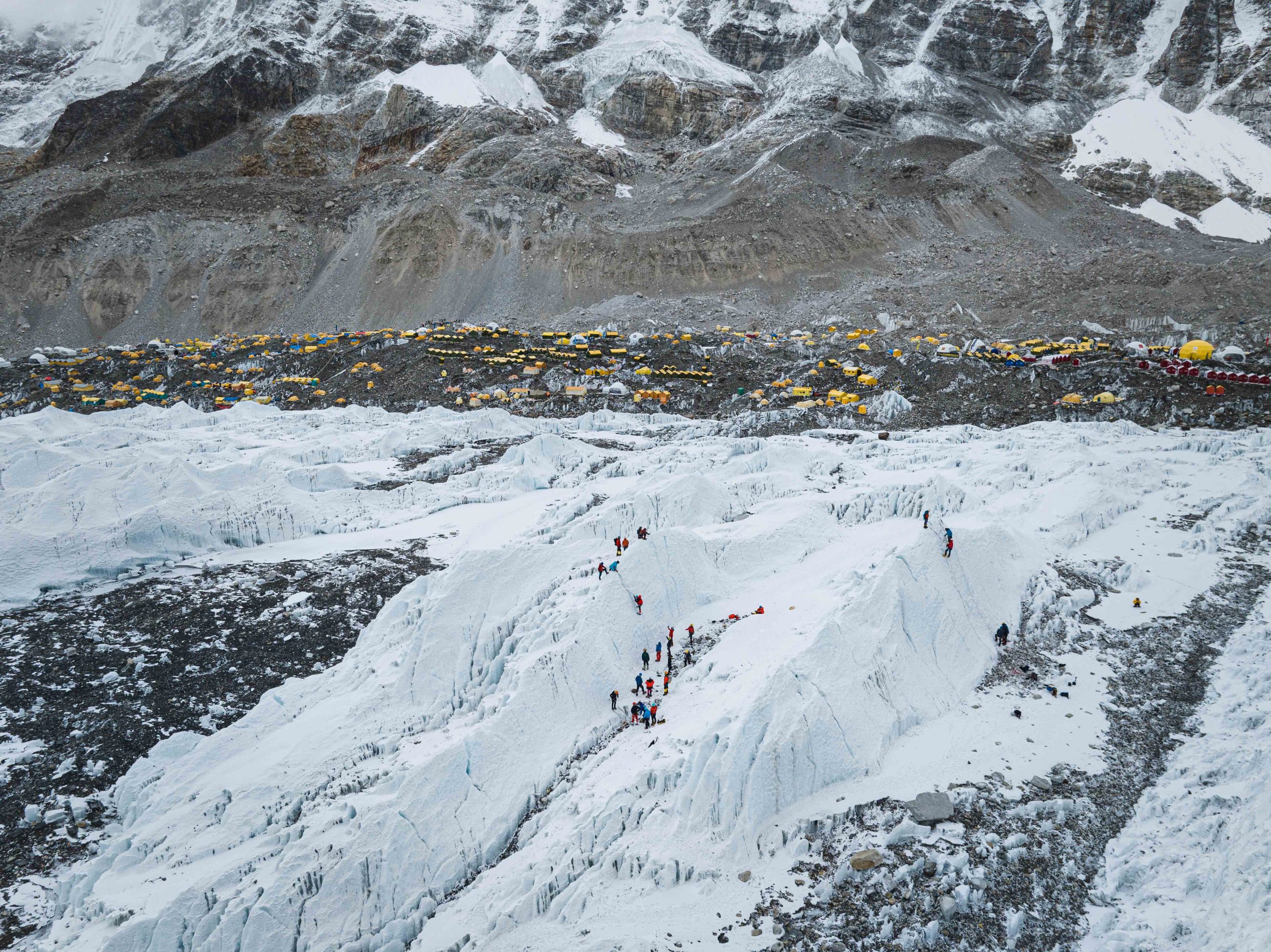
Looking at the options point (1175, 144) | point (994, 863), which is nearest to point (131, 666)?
point (994, 863)

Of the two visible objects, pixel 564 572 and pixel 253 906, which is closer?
pixel 253 906

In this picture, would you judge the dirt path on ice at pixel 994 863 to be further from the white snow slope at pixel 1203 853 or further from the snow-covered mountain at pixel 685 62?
the snow-covered mountain at pixel 685 62

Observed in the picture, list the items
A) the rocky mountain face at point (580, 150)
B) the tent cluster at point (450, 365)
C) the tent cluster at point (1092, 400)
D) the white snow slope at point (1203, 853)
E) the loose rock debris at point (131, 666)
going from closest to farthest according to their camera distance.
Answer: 1. the white snow slope at point (1203, 853)
2. the loose rock debris at point (131, 666)
3. the tent cluster at point (1092, 400)
4. the tent cluster at point (450, 365)
5. the rocky mountain face at point (580, 150)

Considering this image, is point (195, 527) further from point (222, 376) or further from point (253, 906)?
point (222, 376)

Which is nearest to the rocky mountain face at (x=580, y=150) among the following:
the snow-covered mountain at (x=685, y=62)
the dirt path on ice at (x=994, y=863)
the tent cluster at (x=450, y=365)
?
the snow-covered mountain at (x=685, y=62)

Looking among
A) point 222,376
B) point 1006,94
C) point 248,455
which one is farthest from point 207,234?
point 1006,94

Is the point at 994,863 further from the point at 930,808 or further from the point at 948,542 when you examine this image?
the point at 948,542
